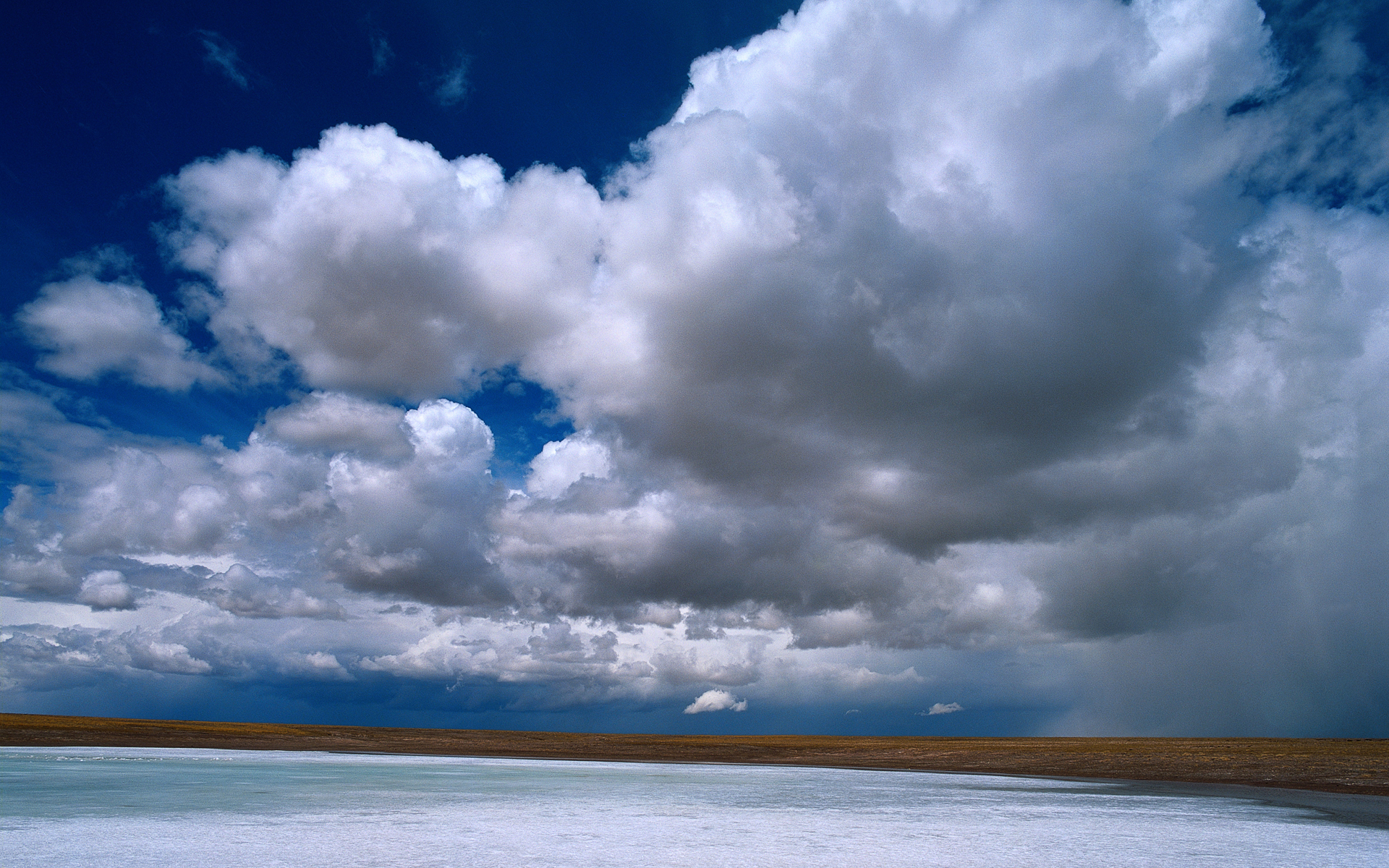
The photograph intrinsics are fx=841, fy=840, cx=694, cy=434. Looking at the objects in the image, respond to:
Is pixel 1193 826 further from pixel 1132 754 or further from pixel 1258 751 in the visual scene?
pixel 1258 751

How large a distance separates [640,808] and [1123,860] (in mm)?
12142

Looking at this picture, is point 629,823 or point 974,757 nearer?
point 629,823

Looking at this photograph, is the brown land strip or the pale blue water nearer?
the pale blue water

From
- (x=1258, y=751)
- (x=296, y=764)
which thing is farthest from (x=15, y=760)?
(x=1258, y=751)

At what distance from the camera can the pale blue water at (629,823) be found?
13.6 metres

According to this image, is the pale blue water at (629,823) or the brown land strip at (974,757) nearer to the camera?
the pale blue water at (629,823)

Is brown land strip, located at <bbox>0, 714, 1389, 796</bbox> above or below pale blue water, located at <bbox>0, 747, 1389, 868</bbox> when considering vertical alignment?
below

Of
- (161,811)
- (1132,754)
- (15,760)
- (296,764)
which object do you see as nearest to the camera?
(161,811)

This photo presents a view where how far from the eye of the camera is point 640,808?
22156 mm

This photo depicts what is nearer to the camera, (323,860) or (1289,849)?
(323,860)

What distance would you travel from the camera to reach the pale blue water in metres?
13.6

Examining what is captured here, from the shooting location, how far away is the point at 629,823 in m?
18.5

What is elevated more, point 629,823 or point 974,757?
point 629,823

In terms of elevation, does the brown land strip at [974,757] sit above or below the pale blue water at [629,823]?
below
